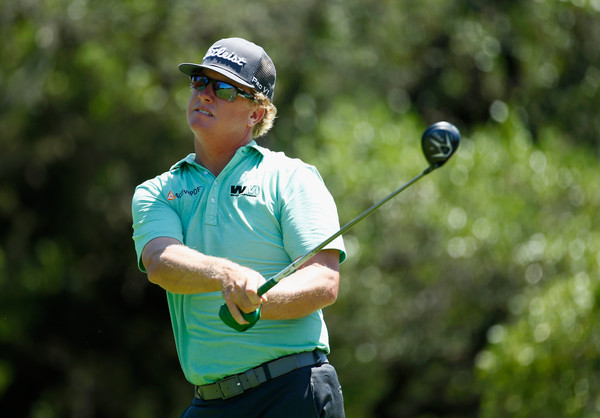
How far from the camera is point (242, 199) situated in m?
3.48

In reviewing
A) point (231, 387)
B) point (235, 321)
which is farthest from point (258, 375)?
point (235, 321)

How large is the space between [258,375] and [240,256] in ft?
1.31

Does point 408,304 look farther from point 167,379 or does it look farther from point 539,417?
point 167,379

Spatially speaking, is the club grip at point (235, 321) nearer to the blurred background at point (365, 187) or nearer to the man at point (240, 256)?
the man at point (240, 256)

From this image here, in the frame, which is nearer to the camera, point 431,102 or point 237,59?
point 237,59

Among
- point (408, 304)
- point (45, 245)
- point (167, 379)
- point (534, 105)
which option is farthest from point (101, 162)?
point (534, 105)

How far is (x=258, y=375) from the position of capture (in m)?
3.36

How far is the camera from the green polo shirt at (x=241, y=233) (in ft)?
11.1

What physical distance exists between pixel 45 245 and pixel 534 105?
26.5ft

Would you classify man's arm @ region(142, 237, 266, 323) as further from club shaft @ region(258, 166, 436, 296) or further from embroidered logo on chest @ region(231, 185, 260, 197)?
embroidered logo on chest @ region(231, 185, 260, 197)

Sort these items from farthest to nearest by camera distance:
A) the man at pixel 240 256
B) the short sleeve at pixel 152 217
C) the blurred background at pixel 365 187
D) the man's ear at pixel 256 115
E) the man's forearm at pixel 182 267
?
the blurred background at pixel 365 187 → the man's ear at pixel 256 115 → the short sleeve at pixel 152 217 → the man at pixel 240 256 → the man's forearm at pixel 182 267

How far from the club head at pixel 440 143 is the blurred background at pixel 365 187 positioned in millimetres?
8055

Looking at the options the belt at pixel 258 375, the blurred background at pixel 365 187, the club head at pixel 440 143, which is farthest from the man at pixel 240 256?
the blurred background at pixel 365 187

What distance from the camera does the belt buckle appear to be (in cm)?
338
